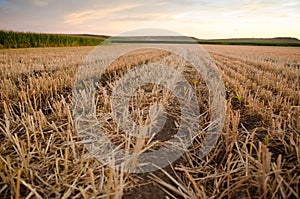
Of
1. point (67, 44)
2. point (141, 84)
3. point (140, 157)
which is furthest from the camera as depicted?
point (67, 44)

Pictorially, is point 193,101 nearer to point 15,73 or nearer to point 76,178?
point 76,178

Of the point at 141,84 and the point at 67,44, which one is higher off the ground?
the point at 67,44

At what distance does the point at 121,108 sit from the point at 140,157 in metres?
1.06

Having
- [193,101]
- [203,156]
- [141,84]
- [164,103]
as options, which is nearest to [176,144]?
[203,156]

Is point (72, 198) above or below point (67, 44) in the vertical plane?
below

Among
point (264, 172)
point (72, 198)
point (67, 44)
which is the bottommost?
point (72, 198)

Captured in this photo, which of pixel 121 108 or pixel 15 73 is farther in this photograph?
pixel 15 73

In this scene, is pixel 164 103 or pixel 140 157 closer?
pixel 140 157

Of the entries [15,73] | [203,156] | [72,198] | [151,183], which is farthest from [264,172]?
[15,73]

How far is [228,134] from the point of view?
1.86 meters

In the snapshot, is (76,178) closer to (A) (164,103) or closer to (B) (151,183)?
(B) (151,183)

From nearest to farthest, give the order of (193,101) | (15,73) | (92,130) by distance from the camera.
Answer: (92,130) → (193,101) → (15,73)

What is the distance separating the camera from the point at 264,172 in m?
1.30

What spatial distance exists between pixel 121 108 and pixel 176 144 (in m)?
0.96
